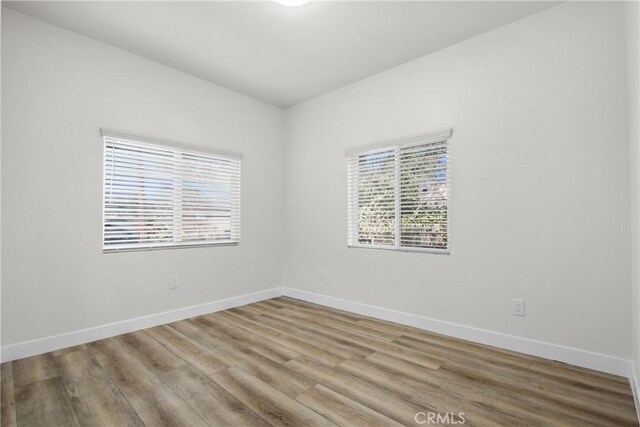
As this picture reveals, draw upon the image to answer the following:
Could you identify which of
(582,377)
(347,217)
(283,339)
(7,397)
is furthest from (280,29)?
(582,377)

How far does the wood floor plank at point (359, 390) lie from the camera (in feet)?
5.60

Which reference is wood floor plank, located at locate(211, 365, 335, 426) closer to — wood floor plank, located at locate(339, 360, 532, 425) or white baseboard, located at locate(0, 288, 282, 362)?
wood floor plank, located at locate(339, 360, 532, 425)

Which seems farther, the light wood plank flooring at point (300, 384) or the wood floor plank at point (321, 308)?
the wood floor plank at point (321, 308)

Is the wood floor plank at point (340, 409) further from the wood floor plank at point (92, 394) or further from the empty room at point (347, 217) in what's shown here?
the wood floor plank at point (92, 394)

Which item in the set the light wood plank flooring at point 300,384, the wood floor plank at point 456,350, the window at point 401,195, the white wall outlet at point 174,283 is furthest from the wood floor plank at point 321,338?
the window at point 401,195

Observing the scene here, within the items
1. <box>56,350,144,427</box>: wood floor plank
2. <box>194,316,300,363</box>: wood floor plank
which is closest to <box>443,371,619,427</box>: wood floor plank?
<box>194,316,300,363</box>: wood floor plank

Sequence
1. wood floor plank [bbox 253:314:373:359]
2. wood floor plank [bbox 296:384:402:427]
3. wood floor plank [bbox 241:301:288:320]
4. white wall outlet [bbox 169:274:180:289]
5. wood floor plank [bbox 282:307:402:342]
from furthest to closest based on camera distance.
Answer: wood floor plank [bbox 241:301:288:320] < white wall outlet [bbox 169:274:180:289] < wood floor plank [bbox 282:307:402:342] < wood floor plank [bbox 253:314:373:359] < wood floor plank [bbox 296:384:402:427]

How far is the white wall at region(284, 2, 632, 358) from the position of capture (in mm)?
2148

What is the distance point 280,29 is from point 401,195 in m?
1.89

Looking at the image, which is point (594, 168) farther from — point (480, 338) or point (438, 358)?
point (438, 358)

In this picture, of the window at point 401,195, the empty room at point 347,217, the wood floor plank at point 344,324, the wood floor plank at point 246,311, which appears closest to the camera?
the empty room at point 347,217

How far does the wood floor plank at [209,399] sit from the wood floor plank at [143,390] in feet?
0.14

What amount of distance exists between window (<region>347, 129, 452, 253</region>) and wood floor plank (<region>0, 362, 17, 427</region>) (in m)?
2.92

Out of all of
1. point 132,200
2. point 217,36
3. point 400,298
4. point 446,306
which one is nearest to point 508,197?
point 446,306
